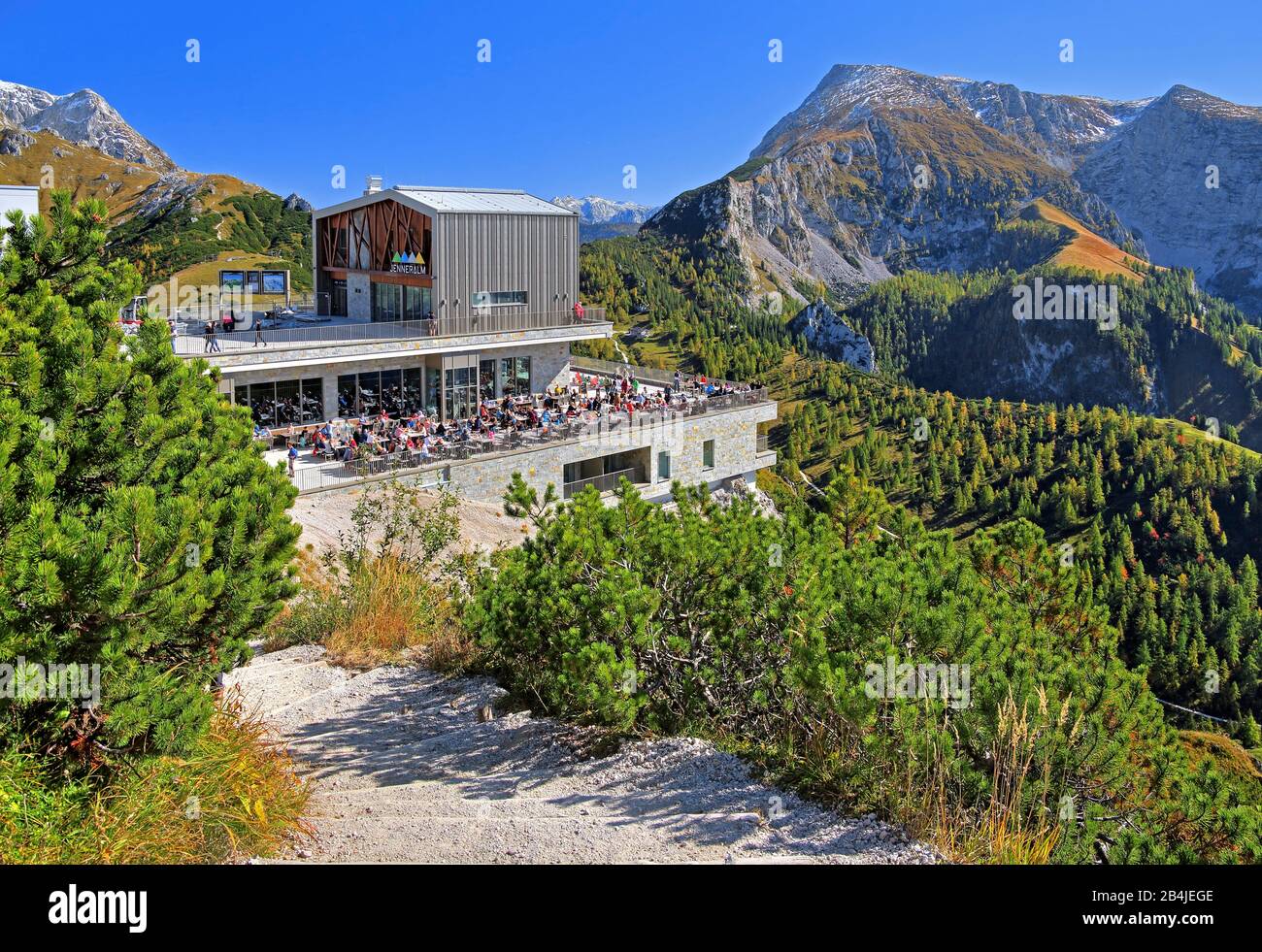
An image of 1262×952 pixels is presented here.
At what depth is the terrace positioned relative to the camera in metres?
28.1

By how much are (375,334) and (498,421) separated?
5.40 meters

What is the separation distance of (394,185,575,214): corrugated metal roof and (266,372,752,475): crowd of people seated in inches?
279

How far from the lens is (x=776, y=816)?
26.5ft

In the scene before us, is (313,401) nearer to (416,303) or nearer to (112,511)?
(416,303)

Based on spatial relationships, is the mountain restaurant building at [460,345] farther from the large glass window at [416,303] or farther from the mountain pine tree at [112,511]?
the mountain pine tree at [112,511]

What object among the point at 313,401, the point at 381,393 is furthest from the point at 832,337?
the point at 313,401

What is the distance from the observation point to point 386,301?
39.7 meters

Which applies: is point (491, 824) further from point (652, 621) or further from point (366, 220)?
point (366, 220)

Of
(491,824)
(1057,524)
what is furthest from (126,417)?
(1057,524)

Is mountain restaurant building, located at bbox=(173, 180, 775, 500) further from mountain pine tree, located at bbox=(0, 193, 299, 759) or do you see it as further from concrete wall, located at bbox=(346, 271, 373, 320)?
mountain pine tree, located at bbox=(0, 193, 299, 759)

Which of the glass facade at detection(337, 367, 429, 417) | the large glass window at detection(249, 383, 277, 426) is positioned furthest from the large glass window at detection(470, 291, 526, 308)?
the large glass window at detection(249, 383, 277, 426)

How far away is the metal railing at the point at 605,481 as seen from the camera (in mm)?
33938

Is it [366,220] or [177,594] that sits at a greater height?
[366,220]
